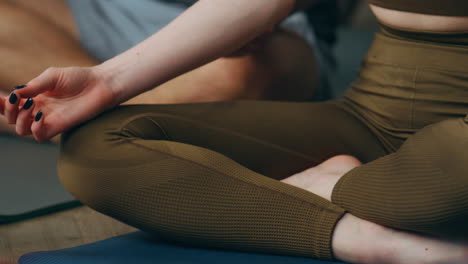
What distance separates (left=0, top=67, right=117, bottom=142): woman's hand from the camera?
2.21 ft

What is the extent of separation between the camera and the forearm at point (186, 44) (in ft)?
2.43

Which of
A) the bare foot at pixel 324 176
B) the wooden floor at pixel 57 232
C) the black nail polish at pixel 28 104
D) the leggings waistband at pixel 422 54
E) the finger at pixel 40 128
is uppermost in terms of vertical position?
the black nail polish at pixel 28 104

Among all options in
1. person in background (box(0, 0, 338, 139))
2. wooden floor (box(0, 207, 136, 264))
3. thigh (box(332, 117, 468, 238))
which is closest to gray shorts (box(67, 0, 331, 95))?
person in background (box(0, 0, 338, 139))

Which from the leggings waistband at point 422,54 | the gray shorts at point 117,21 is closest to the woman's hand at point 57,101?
the leggings waistband at point 422,54

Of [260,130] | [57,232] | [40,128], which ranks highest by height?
[40,128]

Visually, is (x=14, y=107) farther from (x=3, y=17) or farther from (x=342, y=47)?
(x=342, y=47)

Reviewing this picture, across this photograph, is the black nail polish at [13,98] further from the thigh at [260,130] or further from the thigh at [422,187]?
the thigh at [422,187]

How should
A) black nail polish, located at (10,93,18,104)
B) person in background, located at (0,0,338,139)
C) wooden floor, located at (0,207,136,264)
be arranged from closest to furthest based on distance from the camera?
black nail polish, located at (10,93,18,104) → wooden floor, located at (0,207,136,264) → person in background, located at (0,0,338,139)

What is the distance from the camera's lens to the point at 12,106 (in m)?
0.67

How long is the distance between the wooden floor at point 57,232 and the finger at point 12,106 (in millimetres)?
227

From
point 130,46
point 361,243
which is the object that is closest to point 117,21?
point 130,46

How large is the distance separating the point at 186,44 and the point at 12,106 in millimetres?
243

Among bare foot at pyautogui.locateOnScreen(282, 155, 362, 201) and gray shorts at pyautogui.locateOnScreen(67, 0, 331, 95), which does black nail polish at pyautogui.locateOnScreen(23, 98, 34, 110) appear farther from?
gray shorts at pyautogui.locateOnScreen(67, 0, 331, 95)

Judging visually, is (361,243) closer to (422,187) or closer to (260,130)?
(422,187)
